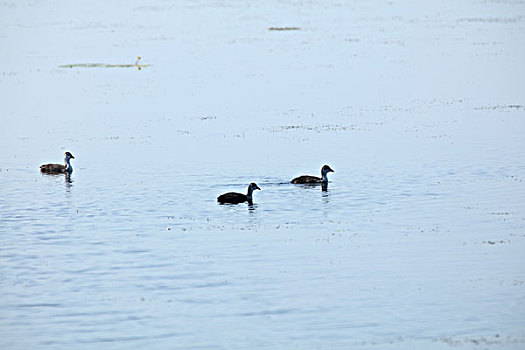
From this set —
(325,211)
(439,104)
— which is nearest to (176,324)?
(325,211)

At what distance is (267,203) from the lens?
30.6m

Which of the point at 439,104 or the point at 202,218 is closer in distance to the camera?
the point at 202,218

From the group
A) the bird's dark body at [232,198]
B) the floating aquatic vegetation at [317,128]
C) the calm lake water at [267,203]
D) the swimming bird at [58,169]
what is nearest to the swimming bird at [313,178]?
the calm lake water at [267,203]

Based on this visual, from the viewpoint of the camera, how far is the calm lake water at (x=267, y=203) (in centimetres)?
1922

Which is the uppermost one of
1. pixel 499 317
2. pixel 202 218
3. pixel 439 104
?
pixel 439 104

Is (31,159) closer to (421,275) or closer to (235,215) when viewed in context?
(235,215)

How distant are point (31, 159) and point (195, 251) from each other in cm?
1792

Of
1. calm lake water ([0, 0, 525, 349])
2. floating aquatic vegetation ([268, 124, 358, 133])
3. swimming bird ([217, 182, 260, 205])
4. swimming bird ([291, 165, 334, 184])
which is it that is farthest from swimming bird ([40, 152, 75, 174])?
floating aquatic vegetation ([268, 124, 358, 133])

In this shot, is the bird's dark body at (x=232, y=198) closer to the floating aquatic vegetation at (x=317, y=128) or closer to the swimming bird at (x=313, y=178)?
the swimming bird at (x=313, y=178)

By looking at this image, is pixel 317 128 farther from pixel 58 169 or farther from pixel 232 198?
pixel 232 198

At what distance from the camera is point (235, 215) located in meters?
28.8

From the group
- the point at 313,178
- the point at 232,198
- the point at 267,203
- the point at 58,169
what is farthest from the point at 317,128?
the point at 232,198

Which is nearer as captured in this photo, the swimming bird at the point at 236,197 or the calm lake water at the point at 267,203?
the calm lake water at the point at 267,203

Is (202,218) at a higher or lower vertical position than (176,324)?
higher
